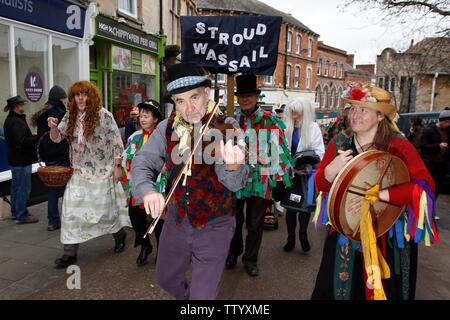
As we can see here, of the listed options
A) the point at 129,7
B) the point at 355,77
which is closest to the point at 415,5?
the point at 129,7

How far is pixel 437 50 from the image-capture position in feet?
43.8

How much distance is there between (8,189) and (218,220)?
5.42 meters

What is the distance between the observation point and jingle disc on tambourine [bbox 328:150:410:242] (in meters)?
2.33

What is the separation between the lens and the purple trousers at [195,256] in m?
2.40

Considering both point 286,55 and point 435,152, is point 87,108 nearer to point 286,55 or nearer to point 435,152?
point 435,152

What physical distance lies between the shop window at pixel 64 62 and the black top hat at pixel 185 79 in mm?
6936

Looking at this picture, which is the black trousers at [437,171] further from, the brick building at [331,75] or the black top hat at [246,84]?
the brick building at [331,75]

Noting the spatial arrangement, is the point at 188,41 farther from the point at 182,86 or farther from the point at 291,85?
the point at 291,85

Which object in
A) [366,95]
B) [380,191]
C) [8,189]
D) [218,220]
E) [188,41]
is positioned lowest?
[8,189]

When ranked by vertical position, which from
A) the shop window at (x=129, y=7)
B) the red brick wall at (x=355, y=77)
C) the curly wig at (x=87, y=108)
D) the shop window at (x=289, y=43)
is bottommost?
the curly wig at (x=87, y=108)

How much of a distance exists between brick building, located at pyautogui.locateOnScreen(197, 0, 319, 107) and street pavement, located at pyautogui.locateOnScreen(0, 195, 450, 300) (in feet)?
78.1

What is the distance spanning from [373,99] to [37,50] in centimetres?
731

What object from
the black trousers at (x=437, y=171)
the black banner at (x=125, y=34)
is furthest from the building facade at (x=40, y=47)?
the black trousers at (x=437, y=171)


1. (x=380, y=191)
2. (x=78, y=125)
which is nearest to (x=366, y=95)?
(x=380, y=191)
